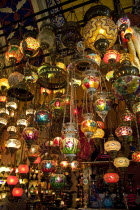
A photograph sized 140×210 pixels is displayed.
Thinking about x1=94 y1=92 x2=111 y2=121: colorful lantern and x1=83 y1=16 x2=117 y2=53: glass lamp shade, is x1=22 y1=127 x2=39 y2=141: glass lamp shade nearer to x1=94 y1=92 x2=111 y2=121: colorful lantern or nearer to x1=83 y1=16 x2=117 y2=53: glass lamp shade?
x1=94 y1=92 x2=111 y2=121: colorful lantern

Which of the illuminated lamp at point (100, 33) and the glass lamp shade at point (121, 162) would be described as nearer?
the illuminated lamp at point (100, 33)

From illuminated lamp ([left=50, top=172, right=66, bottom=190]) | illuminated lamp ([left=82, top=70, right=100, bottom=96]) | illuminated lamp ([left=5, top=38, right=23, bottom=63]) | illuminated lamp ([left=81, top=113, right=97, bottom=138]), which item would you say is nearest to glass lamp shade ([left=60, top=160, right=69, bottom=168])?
illuminated lamp ([left=50, top=172, right=66, bottom=190])

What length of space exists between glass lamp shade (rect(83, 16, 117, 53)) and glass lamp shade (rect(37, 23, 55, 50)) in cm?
54

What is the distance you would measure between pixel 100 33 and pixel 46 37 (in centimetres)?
71

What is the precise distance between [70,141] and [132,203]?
10.5ft

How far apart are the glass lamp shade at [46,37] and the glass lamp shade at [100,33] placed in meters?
0.54

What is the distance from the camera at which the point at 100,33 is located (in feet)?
5.81

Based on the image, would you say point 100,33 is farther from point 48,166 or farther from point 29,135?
point 48,166

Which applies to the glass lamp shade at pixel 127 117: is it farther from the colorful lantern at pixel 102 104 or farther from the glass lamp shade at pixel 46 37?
the glass lamp shade at pixel 46 37

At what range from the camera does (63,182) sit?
2.60 metres

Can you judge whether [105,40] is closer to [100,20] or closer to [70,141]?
[100,20]

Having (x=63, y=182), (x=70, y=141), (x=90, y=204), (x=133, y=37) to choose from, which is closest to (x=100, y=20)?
(x=133, y=37)

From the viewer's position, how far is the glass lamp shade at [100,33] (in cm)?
175

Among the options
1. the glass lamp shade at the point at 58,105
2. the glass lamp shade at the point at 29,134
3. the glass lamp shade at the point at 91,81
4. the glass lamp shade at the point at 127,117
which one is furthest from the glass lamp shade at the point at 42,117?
the glass lamp shade at the point at 127,117
